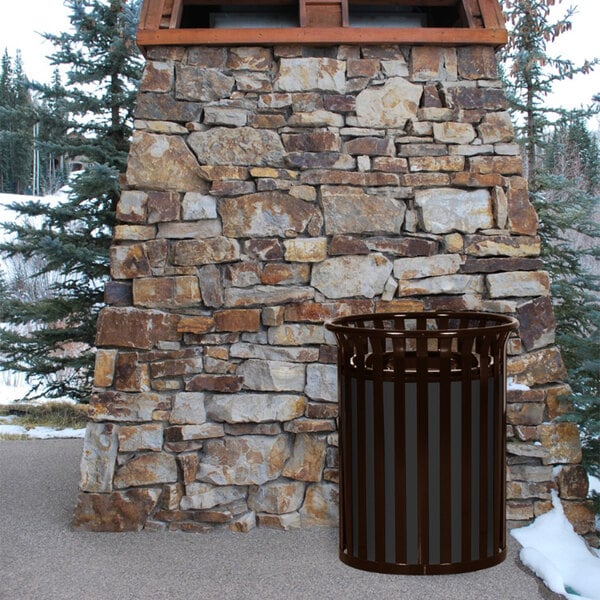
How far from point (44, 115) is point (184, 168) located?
3.80 metres

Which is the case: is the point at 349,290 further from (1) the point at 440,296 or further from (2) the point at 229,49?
(2) the point at 229,49

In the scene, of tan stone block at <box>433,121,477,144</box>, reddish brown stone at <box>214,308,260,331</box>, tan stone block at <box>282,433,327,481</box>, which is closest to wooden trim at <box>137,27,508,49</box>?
tan stone block at <box>433,121,477,144</box>

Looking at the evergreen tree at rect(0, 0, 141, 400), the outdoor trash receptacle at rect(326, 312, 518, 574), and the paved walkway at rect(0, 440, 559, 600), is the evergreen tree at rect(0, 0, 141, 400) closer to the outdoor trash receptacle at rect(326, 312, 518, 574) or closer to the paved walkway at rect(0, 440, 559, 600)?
the paved walkway at rect(0, 440, 559, 600)

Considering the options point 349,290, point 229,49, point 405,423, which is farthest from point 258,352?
point 229,49

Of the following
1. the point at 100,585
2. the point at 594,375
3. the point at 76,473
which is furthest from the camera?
the point at 76,473

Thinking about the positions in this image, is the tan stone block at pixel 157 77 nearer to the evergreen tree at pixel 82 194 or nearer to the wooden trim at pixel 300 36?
the wooden trim at pixel 300 36

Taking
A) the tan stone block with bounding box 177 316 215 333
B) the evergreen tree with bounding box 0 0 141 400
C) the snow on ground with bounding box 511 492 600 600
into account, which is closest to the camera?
the snow on ground with bounding box 511 492 600 600

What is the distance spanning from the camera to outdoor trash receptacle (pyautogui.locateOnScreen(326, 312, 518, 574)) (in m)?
2.96

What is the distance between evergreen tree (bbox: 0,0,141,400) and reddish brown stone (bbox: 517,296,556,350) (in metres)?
3.94

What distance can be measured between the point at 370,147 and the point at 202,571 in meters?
2.19

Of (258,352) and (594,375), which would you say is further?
(594,375)

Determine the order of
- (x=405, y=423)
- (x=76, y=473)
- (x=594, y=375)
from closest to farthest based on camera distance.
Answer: (x=405, y=423)
(x=594, y=375)
(x=76, y=473)

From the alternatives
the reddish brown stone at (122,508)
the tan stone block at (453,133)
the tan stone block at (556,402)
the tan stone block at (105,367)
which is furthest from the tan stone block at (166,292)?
the tan stone block at (556,402)

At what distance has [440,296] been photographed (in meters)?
4.06
